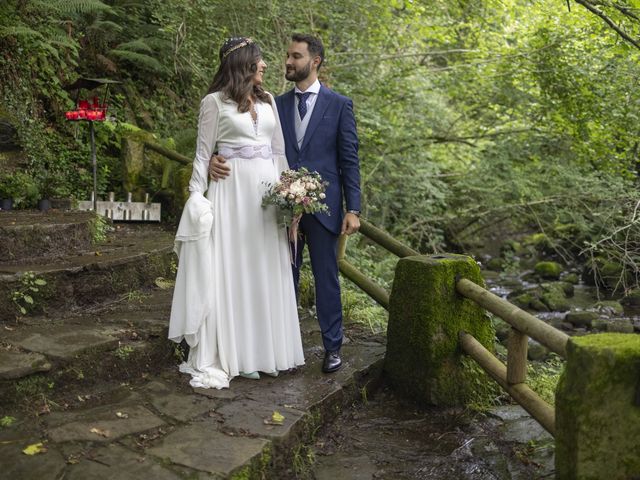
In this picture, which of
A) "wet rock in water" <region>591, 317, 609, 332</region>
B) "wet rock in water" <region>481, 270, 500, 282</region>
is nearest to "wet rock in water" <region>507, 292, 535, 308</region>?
"wet rock in water" <region>591, 317, 609, 332</region>

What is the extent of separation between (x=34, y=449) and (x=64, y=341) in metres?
1.05

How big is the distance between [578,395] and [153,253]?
3.77 m

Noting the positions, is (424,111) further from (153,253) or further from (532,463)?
(532,463)

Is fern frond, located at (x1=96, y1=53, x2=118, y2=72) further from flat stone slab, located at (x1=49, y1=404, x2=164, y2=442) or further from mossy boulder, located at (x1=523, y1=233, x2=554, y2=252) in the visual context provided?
mossy boulder, located at (x1=523, y1=233, x2=554, y2=252)

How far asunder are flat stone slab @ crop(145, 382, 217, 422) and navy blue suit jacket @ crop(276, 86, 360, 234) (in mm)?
1307

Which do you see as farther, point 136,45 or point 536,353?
point 136,45

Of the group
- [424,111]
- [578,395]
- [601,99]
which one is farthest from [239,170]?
[424,111]

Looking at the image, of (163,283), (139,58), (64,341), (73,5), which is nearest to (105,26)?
(139,58)

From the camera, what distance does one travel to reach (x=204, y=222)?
3.80m

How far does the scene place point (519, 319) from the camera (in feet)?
10.9

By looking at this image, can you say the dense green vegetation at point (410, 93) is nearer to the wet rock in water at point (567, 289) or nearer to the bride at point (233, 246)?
the wet rock in water at point (567, 289)

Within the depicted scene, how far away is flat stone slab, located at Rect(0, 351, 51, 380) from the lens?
3219mm

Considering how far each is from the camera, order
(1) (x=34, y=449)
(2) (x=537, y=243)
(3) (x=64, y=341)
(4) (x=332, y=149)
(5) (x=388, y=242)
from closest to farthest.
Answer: (1) (x=34, y=449)
(3) (x=64, y=341)
(4) (x=332, y=149)
(5) (x=388, y=242)
(2) (x=537, y=243)

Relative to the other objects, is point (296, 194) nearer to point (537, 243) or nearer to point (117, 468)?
point (117, 468)
